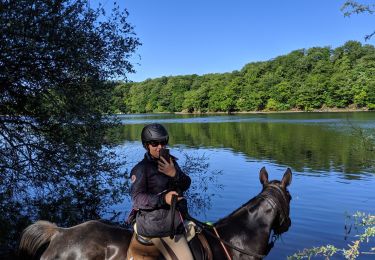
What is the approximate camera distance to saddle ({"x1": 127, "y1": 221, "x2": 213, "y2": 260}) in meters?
5.23

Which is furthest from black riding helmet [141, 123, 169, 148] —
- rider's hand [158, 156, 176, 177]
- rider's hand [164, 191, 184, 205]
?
rider's hand [164, 191, 184, 205]

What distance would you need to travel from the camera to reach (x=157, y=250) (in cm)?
525

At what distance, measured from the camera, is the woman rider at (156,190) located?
16.3 ft

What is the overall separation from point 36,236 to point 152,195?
6.82ft

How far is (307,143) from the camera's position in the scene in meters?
45.2

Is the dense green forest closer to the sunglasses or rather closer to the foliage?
the foliage

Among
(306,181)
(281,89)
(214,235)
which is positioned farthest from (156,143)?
(281,89)

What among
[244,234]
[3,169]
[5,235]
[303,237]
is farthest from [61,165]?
[303,237]

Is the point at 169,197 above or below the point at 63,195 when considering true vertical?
above

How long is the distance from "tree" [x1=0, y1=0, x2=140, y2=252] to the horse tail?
20.8 ft

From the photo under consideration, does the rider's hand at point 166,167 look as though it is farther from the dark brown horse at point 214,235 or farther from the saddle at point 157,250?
the dark brown horse at point 214,235

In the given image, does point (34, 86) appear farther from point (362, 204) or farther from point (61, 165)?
point (362, 204)

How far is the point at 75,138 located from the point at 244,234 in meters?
8.04

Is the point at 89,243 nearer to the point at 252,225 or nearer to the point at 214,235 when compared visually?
the point at 214,235
